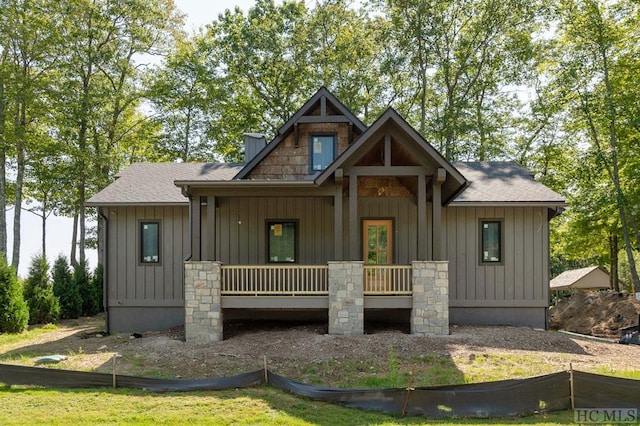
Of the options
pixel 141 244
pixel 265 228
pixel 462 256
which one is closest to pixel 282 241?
pixel 265 228

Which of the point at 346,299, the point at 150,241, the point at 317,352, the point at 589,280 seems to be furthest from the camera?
the point at 589,280

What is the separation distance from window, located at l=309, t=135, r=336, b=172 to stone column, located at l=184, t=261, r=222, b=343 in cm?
438

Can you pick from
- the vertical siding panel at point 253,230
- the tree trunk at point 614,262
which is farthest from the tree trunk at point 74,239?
the tree trunk at point 614,262

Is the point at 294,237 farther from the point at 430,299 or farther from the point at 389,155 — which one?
the point at 430,299

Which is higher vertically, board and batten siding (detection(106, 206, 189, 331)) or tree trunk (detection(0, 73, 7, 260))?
tree trunk (detection(0, 73, 7, 260))

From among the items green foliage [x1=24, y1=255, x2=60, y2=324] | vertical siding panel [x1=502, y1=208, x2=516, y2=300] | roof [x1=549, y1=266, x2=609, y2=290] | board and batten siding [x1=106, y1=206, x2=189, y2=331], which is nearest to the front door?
vertical siding panel [x1=502, y1=208, x2=516, y2=300]

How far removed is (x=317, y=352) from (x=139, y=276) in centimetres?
631

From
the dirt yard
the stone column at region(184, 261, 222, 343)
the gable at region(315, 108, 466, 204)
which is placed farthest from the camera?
the stone column at region(184, 261, 222, 343)

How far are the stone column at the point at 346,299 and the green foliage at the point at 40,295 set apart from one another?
1035cm

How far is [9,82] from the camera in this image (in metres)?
20.5

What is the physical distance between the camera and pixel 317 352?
9492 mm

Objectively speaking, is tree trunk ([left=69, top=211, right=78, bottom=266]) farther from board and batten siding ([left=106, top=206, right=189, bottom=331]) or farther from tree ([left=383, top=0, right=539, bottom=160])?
tree ([left=383, top=0, right=539, bottom=160])

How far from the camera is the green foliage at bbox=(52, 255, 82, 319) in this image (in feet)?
56.6

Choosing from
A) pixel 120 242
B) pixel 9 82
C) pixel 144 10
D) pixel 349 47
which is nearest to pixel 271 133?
pixel 349 47
